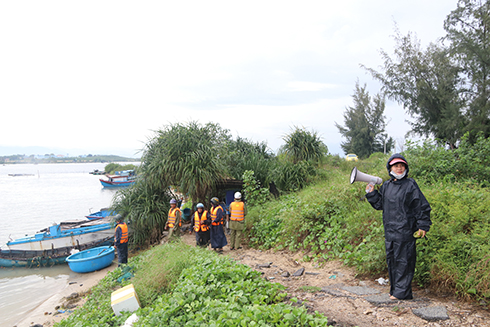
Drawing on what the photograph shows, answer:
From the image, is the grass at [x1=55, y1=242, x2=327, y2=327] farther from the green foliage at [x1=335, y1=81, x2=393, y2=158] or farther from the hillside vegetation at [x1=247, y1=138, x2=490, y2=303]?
the green foliage at [x1=335, y1=81, x2=393, y2=158]

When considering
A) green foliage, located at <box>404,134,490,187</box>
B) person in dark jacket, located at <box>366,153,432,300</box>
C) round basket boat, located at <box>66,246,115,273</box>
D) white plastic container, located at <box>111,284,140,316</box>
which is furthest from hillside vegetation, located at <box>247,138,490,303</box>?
round basket boat, located at <box>66,246,115,273</box>

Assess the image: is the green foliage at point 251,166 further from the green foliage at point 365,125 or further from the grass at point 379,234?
the green foliage at point 365,125

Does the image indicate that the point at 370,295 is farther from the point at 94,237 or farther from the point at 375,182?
the point at 94,237

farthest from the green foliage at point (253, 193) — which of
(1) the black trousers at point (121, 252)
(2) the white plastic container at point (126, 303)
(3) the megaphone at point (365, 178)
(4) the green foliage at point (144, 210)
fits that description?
(3) the megaphone at point (365, 178)

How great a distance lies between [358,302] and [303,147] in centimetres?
882

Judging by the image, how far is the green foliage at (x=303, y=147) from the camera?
12.3 meters

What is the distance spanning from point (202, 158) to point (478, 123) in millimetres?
13588

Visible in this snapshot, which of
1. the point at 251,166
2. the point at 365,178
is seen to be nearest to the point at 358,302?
the point at 365,178

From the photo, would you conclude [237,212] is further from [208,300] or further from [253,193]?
[208,300]

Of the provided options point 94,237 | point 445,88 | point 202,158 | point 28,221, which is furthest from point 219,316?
point 28,221

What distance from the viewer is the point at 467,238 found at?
4.14 m

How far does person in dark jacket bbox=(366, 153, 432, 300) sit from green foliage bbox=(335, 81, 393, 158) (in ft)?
107

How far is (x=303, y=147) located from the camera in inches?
485

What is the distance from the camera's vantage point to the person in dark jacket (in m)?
3.71
